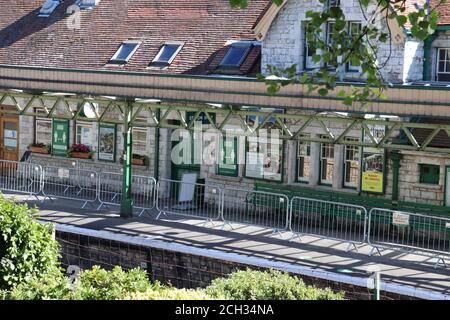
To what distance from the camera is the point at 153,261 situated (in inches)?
768

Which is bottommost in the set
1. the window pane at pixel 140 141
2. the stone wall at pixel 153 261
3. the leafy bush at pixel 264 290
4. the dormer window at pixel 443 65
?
the stone wall at pixel 153 261

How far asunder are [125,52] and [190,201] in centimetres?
545

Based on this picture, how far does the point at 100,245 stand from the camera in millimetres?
20375

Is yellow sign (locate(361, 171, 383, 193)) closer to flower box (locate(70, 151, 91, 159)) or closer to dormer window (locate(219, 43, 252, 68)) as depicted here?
dormer window (locate(219, 43, 252, 68))

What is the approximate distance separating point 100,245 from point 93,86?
14.7ft

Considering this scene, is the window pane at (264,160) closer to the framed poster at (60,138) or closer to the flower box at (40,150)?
the framed poster at (60,138)

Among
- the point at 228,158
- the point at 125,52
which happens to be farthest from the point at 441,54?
the point at 125,52

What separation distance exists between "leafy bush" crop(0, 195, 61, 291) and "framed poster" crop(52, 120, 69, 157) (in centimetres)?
1416

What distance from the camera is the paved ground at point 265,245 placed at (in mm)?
17719

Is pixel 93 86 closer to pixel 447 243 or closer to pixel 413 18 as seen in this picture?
pixel 447 243

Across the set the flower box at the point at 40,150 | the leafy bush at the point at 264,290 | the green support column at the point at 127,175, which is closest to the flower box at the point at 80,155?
the flower box at the point at 40,150

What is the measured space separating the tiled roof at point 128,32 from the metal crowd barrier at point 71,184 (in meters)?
3.10

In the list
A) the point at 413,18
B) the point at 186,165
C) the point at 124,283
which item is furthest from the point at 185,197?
the point at 413,18

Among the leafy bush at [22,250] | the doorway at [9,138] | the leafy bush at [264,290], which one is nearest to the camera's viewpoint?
the leafy bush at [264,290]
